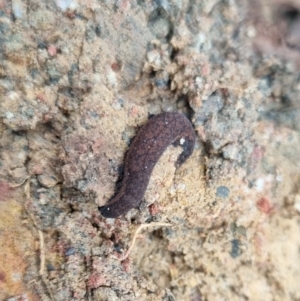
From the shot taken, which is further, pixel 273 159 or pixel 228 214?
pixel 273 159

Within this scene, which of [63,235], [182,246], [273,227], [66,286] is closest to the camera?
[66,286]

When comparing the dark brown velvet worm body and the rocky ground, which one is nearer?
the rocky ground

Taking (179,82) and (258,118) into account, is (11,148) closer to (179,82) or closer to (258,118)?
(179,82)

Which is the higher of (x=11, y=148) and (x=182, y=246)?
(x=11, y=148)

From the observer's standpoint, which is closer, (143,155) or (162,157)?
(143,155)

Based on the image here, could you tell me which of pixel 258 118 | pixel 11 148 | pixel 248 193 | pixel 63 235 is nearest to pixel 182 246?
pixel 248 193
